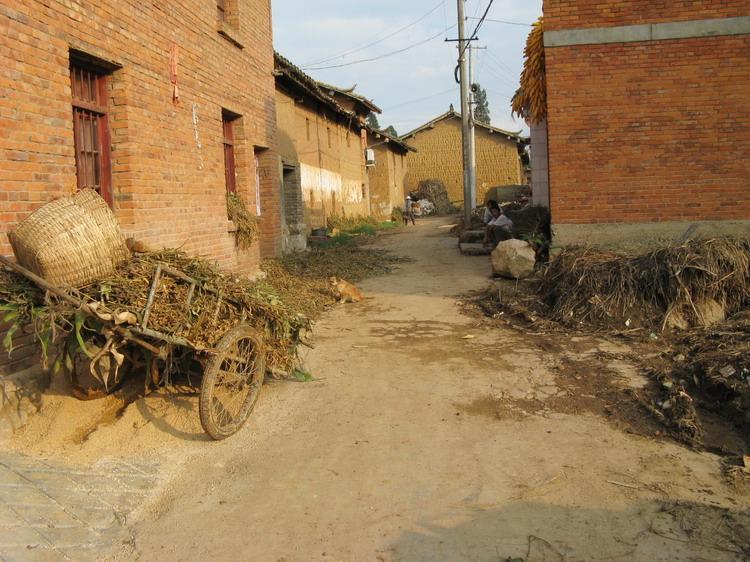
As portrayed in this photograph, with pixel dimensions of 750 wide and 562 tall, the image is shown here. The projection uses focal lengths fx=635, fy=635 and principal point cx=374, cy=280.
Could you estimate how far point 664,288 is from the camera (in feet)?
25.2

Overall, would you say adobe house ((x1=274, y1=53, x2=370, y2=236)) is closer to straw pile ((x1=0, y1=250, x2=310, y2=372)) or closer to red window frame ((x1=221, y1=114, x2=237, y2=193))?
red window frame ((x1=221, y1=114, x2=237, y2=193))

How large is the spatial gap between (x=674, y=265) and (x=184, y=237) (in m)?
6.16

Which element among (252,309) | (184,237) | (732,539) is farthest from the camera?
(184,237)

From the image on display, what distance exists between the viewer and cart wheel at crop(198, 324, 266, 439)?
441cm

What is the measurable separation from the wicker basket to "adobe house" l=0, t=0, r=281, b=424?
2.28ft

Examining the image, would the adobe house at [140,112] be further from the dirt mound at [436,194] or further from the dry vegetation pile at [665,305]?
the dirt mound at [436,194]

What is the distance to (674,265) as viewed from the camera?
7.61m

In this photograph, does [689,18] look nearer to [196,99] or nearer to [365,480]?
[196,99]

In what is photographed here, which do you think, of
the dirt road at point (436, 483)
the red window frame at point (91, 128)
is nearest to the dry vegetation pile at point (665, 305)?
the dirt road at point (436, 483)

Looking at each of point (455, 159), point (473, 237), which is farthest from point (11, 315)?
point (455, 159)

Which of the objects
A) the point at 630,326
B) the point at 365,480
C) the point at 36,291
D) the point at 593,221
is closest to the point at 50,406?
the point at 36,291

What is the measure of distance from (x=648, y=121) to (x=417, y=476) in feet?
24.4

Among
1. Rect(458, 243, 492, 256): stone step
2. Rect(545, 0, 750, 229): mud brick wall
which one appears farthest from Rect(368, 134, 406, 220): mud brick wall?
Rect(545, 0, 750, 229): mud brick wall

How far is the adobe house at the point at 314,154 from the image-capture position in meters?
15.3
